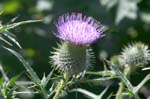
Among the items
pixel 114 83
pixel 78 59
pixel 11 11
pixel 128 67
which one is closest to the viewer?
pixel 78 59

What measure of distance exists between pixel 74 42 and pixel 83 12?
2175 millimetres

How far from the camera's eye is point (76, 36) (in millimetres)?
2402

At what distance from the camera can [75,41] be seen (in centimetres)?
243

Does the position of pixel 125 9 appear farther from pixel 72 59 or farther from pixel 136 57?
pixel 72 59

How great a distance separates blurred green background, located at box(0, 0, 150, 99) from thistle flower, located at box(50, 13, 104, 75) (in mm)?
1529

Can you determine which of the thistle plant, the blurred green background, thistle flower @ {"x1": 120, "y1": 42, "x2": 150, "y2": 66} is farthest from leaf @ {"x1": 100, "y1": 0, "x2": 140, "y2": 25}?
the thistle plant

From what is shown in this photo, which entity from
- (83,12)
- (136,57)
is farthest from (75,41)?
(83,12)

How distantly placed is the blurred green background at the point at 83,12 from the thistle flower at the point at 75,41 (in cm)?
153

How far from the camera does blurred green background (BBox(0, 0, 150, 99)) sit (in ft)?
13.7

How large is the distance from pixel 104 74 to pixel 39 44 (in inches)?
105

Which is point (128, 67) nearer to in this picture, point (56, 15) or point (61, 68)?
point (61, 68)

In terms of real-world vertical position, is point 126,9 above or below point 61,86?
below

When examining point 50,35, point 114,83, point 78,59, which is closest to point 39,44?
point 50,35

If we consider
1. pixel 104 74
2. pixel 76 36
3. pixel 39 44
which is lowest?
pixel 39 44
